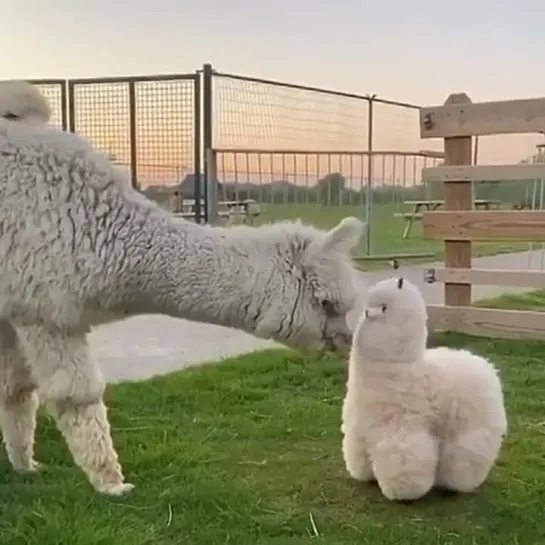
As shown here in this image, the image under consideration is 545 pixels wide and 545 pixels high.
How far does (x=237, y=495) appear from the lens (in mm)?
3068

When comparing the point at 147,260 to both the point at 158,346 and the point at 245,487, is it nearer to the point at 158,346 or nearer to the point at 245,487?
the point at 245,487

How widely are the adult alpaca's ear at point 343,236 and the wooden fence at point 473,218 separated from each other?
3.53 metres

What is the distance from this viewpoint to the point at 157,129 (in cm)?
839

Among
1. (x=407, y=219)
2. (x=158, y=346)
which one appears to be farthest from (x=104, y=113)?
(x=407, y=219)

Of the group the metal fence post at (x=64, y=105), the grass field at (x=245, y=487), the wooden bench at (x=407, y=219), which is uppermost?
the metal fence post at (x=64, y=105)

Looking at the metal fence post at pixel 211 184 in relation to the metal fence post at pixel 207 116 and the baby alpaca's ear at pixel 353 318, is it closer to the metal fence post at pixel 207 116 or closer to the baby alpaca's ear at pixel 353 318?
the metal fence post at pixel 207 116

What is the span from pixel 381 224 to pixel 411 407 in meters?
8.95

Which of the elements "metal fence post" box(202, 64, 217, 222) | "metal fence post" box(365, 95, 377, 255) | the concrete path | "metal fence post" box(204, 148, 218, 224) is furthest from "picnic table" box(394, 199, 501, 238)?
the concrete path

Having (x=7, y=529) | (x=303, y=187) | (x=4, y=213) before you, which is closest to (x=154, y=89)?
(x=303, y=187)

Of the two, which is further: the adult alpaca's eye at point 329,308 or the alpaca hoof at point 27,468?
the alpaca hoof at point 27,468

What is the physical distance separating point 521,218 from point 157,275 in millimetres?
3750

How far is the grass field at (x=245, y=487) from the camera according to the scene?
2740 millimetres

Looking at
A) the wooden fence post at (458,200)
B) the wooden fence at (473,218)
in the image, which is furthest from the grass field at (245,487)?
the wooden fence post at (458,200)

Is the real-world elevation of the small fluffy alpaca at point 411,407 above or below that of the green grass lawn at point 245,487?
above
